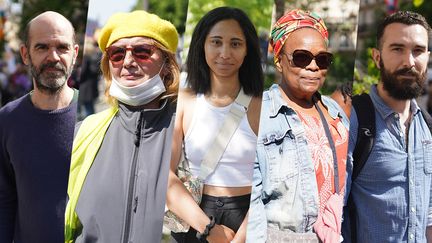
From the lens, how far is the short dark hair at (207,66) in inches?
125

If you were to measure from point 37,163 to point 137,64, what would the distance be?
2.92ft

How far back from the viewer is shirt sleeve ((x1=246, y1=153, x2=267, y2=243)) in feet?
10.5

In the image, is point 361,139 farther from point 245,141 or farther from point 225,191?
point 225,191

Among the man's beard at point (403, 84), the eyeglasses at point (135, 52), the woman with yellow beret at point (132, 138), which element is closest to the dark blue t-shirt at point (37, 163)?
the woman with yellow beret at point (132, 138)

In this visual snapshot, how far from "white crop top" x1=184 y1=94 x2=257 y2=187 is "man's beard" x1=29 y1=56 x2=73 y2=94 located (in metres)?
1.08

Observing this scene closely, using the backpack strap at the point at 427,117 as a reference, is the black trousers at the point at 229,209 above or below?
below

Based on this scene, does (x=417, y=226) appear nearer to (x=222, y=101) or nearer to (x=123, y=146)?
(x=222, y=101)

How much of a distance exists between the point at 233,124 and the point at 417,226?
98 cm

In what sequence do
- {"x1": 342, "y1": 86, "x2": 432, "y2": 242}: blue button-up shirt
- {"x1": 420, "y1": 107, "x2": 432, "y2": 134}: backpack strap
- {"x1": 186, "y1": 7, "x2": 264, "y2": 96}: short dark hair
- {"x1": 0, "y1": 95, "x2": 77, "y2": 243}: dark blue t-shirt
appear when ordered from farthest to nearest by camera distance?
{"x1": 0, "y1": 95, "x2": 77, "y2": 243}: dark blue t-shirt < {"x1": 420, "y1": 107, "x2": 432, "y2": 134}: backpack strap < {"x1": 342, "y1": 86, "x2": 432, "y2": 242}: blue button-up shirt < {"x1": 186, "y1": 7, "x2": 264, "y2": 96}: short dark hair

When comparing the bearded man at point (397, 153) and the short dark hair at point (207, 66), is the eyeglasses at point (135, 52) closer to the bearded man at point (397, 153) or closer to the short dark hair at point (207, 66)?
the short dark hair at point (207, 66)

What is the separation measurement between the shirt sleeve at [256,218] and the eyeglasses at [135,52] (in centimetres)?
72

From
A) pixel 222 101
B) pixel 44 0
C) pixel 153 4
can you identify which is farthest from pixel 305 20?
pixel 44 0

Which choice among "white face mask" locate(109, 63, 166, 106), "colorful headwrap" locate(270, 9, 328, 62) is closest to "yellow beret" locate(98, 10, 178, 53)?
"white face mask" locate(109, 63, 166, 106)

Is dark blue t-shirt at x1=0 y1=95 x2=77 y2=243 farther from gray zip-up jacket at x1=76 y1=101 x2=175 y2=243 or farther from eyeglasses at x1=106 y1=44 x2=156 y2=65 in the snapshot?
eyeglasses at x1=106 y1=44 x2=156 y2=65
